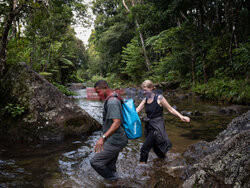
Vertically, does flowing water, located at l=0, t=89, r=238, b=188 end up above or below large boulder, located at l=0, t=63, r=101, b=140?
below

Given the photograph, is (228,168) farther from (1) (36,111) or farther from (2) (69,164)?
(1) (36,111)

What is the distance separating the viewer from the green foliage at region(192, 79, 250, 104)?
9.18 metres

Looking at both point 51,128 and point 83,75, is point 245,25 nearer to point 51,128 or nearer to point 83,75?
point 51,128

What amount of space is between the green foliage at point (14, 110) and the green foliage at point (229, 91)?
9040 mm

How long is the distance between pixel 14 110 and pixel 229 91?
33.3 ft

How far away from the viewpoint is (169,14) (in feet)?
47.3

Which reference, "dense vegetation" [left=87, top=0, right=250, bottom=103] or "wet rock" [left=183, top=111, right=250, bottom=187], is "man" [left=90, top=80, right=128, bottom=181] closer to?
"wet rock" [left=183, top=111, right=250, bottom=187]

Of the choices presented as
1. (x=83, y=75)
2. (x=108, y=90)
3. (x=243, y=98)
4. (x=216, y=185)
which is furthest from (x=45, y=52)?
(x=83, y=75)

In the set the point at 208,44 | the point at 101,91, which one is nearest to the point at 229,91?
the point at 208,44

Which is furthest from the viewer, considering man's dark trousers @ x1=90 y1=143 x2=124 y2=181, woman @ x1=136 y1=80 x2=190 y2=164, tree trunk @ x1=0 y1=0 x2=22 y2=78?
tree trunk @ x1=0 y1=0 x2=22 y2=78

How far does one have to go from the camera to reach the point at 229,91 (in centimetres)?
1062

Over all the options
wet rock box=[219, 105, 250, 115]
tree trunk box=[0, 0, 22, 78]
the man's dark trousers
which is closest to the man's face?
the man's dark trousers

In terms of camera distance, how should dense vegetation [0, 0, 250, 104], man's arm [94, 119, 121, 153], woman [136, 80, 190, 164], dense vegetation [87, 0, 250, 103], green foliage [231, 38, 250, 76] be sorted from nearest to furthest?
man's arm [94, 119, 121, 153]
woman [136, 80, 190, 164]
dense vegetation [0, 0, 250, 104]
green foliage [231, 38, 250, 76]
dense vegetation [87, 0, 250, 103]

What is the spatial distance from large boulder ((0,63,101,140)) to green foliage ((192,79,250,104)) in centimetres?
737
